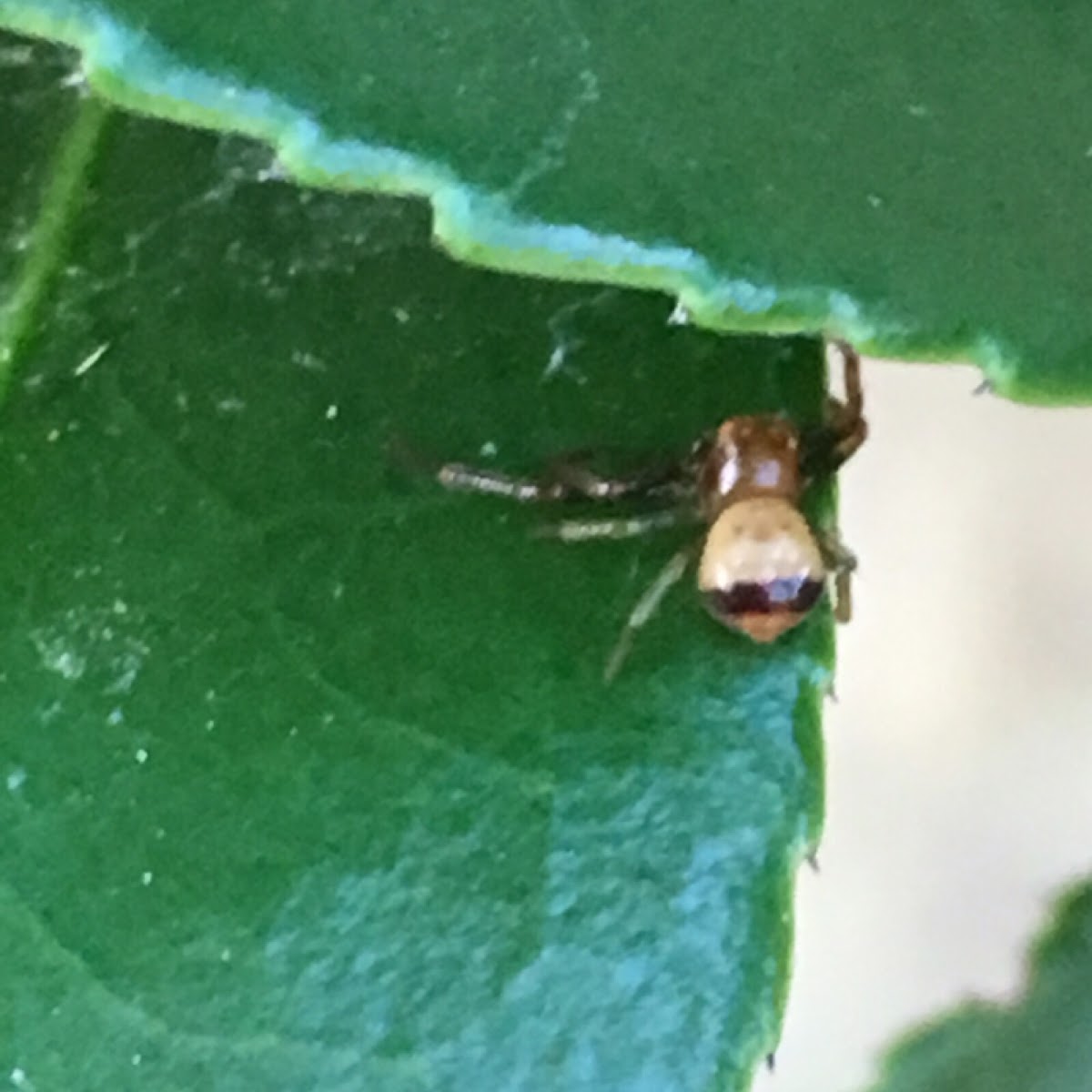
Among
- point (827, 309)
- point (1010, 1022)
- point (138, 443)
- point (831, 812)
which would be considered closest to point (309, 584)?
point (138, 443)

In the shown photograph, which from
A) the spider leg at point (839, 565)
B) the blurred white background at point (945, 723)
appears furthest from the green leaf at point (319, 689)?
the blurred white background at point (945, 723)

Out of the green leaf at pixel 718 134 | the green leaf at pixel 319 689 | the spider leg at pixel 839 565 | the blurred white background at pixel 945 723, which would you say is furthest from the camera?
the blurred white background at pixel 945 723

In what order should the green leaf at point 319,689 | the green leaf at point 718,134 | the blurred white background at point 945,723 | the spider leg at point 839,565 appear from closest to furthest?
the green leaf at point 718,134
the green leaf at point 319,689
the spider leg at point 839,565
the blurred white background at point 945,723

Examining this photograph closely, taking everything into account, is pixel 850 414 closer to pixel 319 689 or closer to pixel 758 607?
pixel 758 607

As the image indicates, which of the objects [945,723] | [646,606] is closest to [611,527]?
[646,606]

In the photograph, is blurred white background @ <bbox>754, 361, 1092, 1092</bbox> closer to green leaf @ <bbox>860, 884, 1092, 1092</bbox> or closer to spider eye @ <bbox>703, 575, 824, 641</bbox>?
green leaf @ <bbox>860, 884, 1092, 1092</bbox>

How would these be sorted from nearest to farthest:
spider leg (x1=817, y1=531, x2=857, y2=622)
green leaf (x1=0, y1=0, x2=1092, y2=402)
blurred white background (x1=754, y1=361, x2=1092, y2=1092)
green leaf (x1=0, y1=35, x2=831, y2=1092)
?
green leaf (x1=0, y1=0, x2=1092, y2=402) < green leaf (x1=0, y1=35, x2=831, y2=1092) < spider leg (x1=817, y1=531, x2=857, y2=622) < blurred white background (x1=754, y1=361, x2=1092, y2=1092)

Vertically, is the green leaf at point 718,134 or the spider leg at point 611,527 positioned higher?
the green leaf at point 718,134

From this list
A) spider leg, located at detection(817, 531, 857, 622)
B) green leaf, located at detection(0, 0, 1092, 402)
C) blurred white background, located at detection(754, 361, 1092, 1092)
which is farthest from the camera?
blurred white background, located at detection(754, 361, 1092, 1092)

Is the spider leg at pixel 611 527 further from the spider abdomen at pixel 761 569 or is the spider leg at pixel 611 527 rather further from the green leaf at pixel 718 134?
the green leaf at pixel 718 134

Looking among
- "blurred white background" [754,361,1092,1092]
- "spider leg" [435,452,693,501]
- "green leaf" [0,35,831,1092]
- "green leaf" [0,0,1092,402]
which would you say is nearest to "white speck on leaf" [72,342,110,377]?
"green leaf" [0,35,831,1092]
